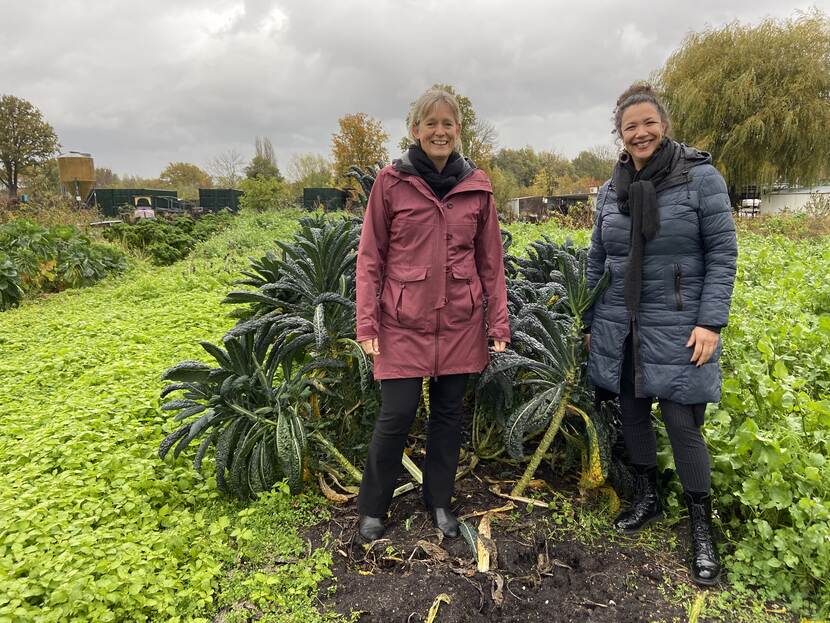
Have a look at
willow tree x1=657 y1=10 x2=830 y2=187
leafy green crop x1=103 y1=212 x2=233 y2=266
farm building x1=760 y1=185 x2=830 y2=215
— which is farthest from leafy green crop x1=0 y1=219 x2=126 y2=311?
farm building x1=760 y1=185 x2=830 y2=215

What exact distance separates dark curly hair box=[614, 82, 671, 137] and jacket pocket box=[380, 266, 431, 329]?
0.90 m

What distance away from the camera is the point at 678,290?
1810 millimetres

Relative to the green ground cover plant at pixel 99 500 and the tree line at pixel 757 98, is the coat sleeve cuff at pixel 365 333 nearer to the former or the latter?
the green ground cover plant at pixel 99 500

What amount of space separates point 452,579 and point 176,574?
96cm

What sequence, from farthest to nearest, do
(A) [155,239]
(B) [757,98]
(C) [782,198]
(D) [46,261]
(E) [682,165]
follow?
(C) [782,198], (B) [757,98], (A) [155,239], (D) [46,261], (E) [682,165]

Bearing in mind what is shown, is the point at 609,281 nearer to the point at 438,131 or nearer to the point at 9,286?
the point at 438,131

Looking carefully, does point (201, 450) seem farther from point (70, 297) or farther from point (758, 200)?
point (758, 200)

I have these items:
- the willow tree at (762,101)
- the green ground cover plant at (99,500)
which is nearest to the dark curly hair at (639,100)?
the green ground cover plant at (99,500)

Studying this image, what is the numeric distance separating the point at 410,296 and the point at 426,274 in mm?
96

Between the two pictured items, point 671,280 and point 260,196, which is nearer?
point 671,280

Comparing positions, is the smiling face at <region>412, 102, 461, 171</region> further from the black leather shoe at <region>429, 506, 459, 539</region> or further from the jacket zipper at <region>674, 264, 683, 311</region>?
the black leather shoe at <region>429, 506, 459, 539</region>

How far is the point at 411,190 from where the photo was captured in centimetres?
185

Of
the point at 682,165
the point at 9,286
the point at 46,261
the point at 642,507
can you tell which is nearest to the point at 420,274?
the point at 682,165

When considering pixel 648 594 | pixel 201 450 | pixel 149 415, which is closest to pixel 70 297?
pixel 149 415
